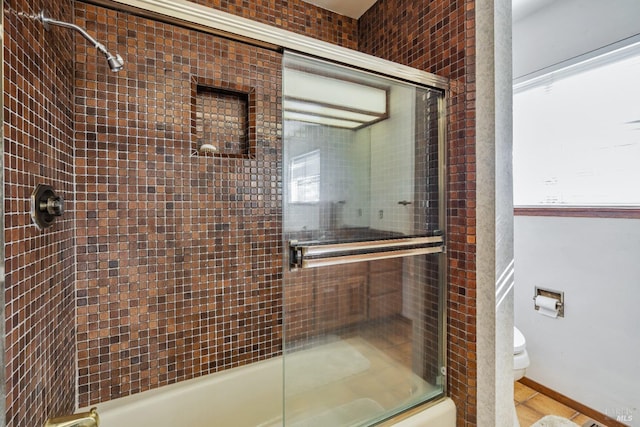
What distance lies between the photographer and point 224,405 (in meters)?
1.48

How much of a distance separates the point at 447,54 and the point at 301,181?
97 cm

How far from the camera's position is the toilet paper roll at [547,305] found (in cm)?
187

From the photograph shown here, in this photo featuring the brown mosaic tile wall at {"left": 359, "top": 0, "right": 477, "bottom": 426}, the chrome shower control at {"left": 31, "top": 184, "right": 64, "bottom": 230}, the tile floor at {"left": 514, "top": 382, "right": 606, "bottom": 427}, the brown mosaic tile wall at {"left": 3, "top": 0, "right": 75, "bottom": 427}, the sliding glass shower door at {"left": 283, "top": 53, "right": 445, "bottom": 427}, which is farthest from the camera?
the tile floor at {"left": 514, "top": 382, "right": 606, "bottom": 427}

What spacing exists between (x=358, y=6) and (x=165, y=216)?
180cm

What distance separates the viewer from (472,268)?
1.25 metres

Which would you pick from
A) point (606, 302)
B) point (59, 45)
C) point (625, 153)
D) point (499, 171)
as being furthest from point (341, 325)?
point (625, 153)

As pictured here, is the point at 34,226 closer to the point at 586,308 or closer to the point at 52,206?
the point at 52,206

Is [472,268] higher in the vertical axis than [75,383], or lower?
higher

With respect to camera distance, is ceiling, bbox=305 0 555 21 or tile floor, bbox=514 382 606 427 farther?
ceiling, bbox=305 0 555 21

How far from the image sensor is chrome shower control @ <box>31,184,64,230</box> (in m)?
0.88

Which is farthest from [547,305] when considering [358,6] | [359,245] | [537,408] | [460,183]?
[358,6]

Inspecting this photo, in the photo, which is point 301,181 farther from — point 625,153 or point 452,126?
point 625,153

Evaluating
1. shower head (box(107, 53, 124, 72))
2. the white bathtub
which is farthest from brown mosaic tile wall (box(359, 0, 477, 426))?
shower head (box(107, 53, 124, 72))

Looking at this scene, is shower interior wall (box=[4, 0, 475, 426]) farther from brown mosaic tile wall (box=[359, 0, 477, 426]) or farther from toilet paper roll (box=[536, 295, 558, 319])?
toilet paper roll (box=[536, 295, 558, 319])
